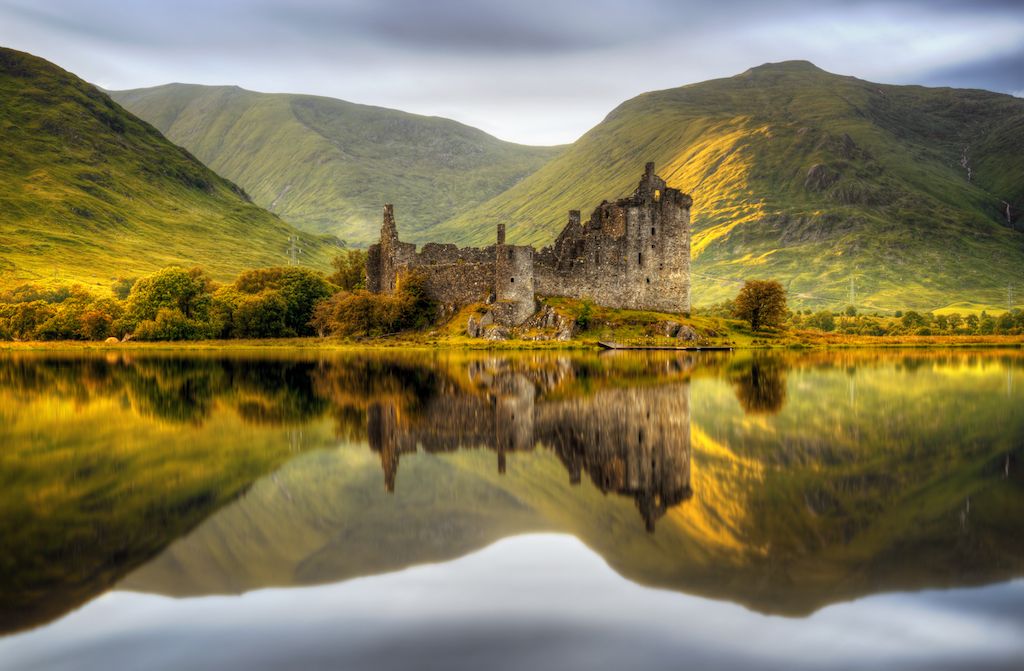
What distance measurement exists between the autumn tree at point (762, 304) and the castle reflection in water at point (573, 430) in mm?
44817

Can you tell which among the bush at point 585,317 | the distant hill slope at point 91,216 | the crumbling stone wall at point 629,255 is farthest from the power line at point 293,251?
the bush at point 585,317

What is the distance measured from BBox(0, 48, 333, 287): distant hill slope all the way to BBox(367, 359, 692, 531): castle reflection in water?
10826 centimetres

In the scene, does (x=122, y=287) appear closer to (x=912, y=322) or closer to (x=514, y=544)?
(x=912, y=322)

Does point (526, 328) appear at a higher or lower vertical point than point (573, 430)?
higher

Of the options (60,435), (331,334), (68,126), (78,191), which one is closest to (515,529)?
(60,435)

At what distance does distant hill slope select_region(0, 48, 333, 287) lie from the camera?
133 m

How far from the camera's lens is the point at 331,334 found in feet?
229

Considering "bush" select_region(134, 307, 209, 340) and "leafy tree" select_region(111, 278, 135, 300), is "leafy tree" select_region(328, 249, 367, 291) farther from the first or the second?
"leafy tree" select_region(111, 278, 135, 300)

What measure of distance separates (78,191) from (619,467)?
179825mm

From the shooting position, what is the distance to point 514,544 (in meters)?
8.93

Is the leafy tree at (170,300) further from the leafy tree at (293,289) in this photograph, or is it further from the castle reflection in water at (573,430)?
the castle reflection in water at (573,430)

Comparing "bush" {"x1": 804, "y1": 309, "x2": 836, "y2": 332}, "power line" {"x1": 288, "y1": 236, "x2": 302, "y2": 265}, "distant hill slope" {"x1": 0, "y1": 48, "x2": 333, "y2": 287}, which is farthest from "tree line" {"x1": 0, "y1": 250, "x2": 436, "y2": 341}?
"power line" {"x1": 288, "y1": 236, "x2": 302, "y2": 265}

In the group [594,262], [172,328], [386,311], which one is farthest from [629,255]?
[172,328]

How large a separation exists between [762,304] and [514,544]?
→ 216 ft
